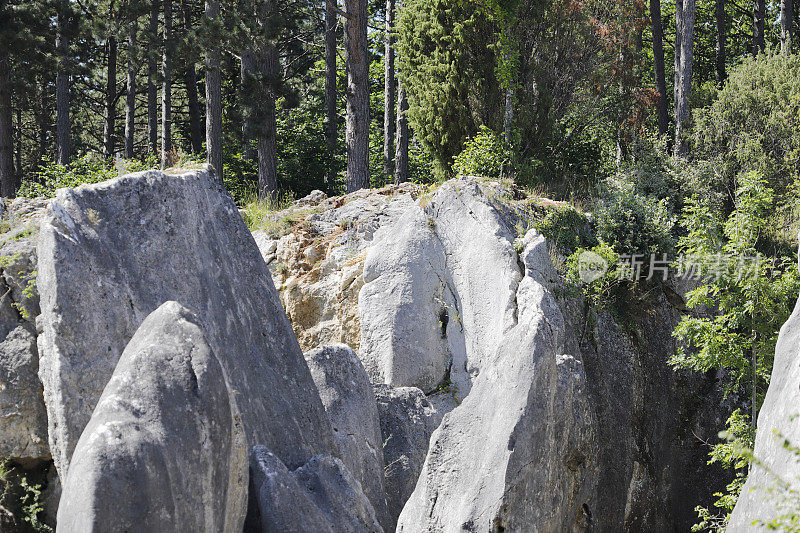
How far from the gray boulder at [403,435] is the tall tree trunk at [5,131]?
11.1m

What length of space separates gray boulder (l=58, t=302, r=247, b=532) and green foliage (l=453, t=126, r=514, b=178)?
8.34 metres

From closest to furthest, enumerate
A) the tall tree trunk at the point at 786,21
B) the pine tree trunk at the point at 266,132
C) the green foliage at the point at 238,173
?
the pine tree trunk at the point at 266,132 < the green foliage at the point at 238,173 < the tall tree trunk at the point at 786,21

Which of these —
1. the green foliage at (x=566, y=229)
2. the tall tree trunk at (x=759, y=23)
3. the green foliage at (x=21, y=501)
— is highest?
the tall tree trunk at (x=759, y=23)

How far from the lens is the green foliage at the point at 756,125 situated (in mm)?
15492

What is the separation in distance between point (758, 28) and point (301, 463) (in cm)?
2166

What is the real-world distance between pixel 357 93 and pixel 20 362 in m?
9.54

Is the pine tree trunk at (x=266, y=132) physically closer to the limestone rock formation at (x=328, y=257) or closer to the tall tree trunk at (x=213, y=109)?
the tall tree trunk at (x=213, y=109)

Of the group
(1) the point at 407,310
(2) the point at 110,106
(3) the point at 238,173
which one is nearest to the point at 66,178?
(1) the point at 407,310

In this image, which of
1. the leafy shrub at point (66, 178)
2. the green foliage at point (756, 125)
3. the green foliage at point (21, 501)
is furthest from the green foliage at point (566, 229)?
the green foliage at point (21, 501)

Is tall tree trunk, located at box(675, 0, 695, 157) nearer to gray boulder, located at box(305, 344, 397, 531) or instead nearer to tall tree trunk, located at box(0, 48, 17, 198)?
gray boulder, located at box(305, 344, 397, 531)

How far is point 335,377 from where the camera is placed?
8.50 metres

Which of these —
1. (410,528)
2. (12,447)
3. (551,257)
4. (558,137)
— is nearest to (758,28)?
(558,137)

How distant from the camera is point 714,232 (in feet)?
31.8

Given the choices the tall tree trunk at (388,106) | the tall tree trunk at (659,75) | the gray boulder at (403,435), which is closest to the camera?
the gray boulder at (403,435)
